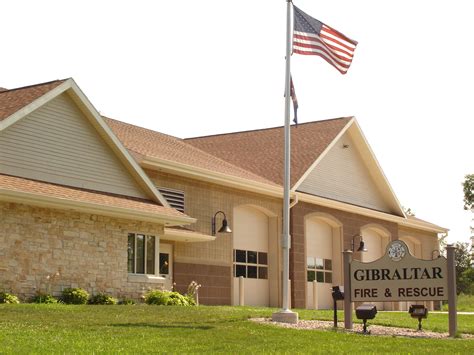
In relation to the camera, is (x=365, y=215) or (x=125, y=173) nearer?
(x=125, y=173)

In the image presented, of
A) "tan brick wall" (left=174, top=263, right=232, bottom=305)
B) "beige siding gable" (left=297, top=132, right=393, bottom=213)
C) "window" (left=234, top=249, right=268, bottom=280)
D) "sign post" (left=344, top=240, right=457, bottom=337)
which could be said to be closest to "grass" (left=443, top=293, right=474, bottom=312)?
"beige siding gable" (left=297, top=132, right=393, bottom=213)

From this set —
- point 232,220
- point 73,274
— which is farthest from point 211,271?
point 73,274

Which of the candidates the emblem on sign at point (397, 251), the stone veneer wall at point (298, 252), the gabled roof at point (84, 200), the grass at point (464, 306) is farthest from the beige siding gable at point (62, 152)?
the grass at point (464, 306)

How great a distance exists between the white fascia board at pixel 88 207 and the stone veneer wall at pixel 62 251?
32cm

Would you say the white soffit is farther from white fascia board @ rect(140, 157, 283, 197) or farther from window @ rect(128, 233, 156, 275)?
window @ rect(128, 233, 156, 275)

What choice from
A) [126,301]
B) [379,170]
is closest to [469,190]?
[379,170]

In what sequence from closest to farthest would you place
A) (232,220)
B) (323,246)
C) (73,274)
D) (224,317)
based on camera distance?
(224,317) → (73,274) → (232,220) → (323,246)

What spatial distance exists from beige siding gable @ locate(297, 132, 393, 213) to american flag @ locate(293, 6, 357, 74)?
1389 cm

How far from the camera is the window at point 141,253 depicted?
80.7ft

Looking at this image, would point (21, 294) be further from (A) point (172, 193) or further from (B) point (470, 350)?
(B) point (470, 350)

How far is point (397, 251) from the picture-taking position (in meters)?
17.0

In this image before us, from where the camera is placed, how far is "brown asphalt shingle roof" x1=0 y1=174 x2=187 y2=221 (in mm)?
20719

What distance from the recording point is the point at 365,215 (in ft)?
128

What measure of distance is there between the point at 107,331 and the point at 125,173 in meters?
11.6
